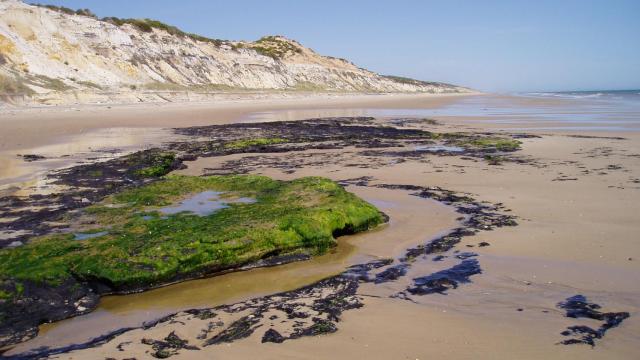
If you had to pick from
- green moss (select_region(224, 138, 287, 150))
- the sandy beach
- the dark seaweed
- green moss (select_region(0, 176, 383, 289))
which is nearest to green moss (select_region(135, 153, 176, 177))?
the sandy beach

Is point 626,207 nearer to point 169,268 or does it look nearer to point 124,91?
point 169,268

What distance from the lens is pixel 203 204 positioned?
798 centimetres

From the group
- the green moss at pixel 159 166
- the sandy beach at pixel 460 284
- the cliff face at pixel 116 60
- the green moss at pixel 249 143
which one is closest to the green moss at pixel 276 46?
the cliff face at pixel 116 60

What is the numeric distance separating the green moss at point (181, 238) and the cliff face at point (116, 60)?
2661cm

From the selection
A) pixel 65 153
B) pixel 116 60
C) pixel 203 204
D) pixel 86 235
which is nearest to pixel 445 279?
pixel 203 204

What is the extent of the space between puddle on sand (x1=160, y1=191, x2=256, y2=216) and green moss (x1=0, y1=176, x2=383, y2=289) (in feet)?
0.63

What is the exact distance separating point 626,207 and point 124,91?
3592 centimetres

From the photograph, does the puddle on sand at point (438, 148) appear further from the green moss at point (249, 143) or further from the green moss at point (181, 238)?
the green moss at point (181, 238)

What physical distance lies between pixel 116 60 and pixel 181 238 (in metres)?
42.4

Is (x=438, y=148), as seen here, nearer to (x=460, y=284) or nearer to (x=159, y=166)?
(x=159, y=166)

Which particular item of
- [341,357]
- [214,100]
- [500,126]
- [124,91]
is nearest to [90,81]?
[124,91]

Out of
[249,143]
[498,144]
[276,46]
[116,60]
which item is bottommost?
[498,144]

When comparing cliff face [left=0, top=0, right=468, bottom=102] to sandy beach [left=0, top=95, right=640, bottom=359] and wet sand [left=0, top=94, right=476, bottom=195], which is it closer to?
wet sand [left=0, top=94, right=476, bottom=195]

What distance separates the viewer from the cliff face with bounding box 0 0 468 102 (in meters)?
33.8
